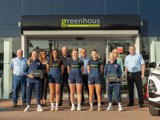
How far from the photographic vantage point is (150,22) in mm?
17078

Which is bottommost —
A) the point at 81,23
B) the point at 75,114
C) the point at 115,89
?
the point at 75,114

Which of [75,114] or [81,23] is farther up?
[81,23]

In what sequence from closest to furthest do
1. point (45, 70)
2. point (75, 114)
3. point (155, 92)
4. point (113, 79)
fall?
point (155, 92) → point (75, 114) → point (113, 79) → point (45, 70)

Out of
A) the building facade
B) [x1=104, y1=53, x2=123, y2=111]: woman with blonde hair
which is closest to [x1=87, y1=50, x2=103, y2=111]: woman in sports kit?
[x1=104, y1=53, x2=123, y2=111]: woman with blonde hair

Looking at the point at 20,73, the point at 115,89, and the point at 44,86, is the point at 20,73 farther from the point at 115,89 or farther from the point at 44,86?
the point at 115,89

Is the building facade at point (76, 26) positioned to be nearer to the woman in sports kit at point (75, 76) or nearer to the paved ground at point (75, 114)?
the woman in sports kit at point (75, 76)

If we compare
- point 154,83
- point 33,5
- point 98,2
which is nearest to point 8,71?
point 33,5

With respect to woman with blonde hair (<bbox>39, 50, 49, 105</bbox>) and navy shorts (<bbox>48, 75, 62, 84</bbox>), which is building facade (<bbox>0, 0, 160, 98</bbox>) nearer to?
woman with blonde hair (<bbox>39, 50, 49, 105</bbox>)

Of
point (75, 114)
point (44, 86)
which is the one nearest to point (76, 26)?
point (44, 86)

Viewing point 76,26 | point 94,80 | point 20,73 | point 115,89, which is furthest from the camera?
point 76,26

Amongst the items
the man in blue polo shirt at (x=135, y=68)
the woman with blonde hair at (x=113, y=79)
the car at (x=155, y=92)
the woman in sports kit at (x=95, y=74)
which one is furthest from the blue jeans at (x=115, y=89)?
the car at (x=155, y=92)

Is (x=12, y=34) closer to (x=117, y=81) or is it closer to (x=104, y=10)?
(x=104, y=10)

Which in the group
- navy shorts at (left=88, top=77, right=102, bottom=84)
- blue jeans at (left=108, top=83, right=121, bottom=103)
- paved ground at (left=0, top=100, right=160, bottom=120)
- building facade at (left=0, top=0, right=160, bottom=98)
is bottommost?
paved ground at (left=0, top=100, right=160, bottom=120)

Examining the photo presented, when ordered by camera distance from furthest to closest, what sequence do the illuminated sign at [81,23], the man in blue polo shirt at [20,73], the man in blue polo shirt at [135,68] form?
the illuminated sign at [81,23] < the man in blue polo shirt at [20,73] < the man in blue polo shirt at [135,68]
